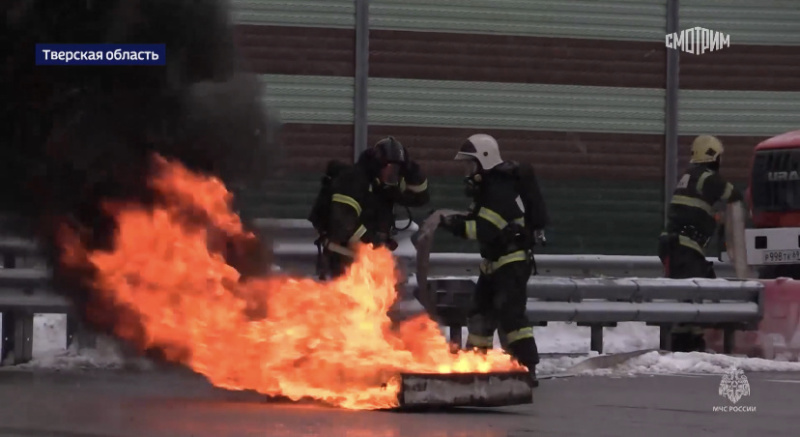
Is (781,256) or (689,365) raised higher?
(781,256)

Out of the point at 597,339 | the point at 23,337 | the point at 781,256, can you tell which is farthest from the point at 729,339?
the point at 23,337

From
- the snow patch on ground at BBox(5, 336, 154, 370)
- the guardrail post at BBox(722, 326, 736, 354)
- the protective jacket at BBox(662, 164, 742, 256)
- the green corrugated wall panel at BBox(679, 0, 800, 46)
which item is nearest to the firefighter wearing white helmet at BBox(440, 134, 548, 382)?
the snow patch on ground at BBox(5, 336, 154, 370)

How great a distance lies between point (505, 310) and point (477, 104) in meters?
12.9

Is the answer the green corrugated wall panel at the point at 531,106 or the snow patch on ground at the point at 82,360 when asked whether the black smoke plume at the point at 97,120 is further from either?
the green corrugated wall panel at the point at 531,106

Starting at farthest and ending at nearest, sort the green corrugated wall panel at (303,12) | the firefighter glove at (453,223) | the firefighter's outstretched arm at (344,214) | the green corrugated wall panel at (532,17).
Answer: the green corrugated wall panel at (532,17) < the green corrugated wall panel at (303,12) < the firefighter's outstretched arm at (344,214) < the firefighter glove at (453,223)

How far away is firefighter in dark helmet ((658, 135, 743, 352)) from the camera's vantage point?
16.5 m

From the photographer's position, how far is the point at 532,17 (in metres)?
26.5

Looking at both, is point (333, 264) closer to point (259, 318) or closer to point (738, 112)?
point (259, 318)

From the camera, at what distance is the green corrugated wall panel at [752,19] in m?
26.9

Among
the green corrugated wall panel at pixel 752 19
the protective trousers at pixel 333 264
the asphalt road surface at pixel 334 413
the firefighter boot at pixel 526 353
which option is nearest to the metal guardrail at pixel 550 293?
the protective trousers at pixel 333 264

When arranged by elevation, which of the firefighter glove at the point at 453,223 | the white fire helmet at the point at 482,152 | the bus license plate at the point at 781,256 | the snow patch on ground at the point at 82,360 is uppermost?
the white fire helmet at the point at 482,152

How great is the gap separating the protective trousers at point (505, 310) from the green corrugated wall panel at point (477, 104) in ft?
37.8

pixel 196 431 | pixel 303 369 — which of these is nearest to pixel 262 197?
pixel 303 369

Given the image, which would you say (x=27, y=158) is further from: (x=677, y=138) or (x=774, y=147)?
(x=677, y=138)
